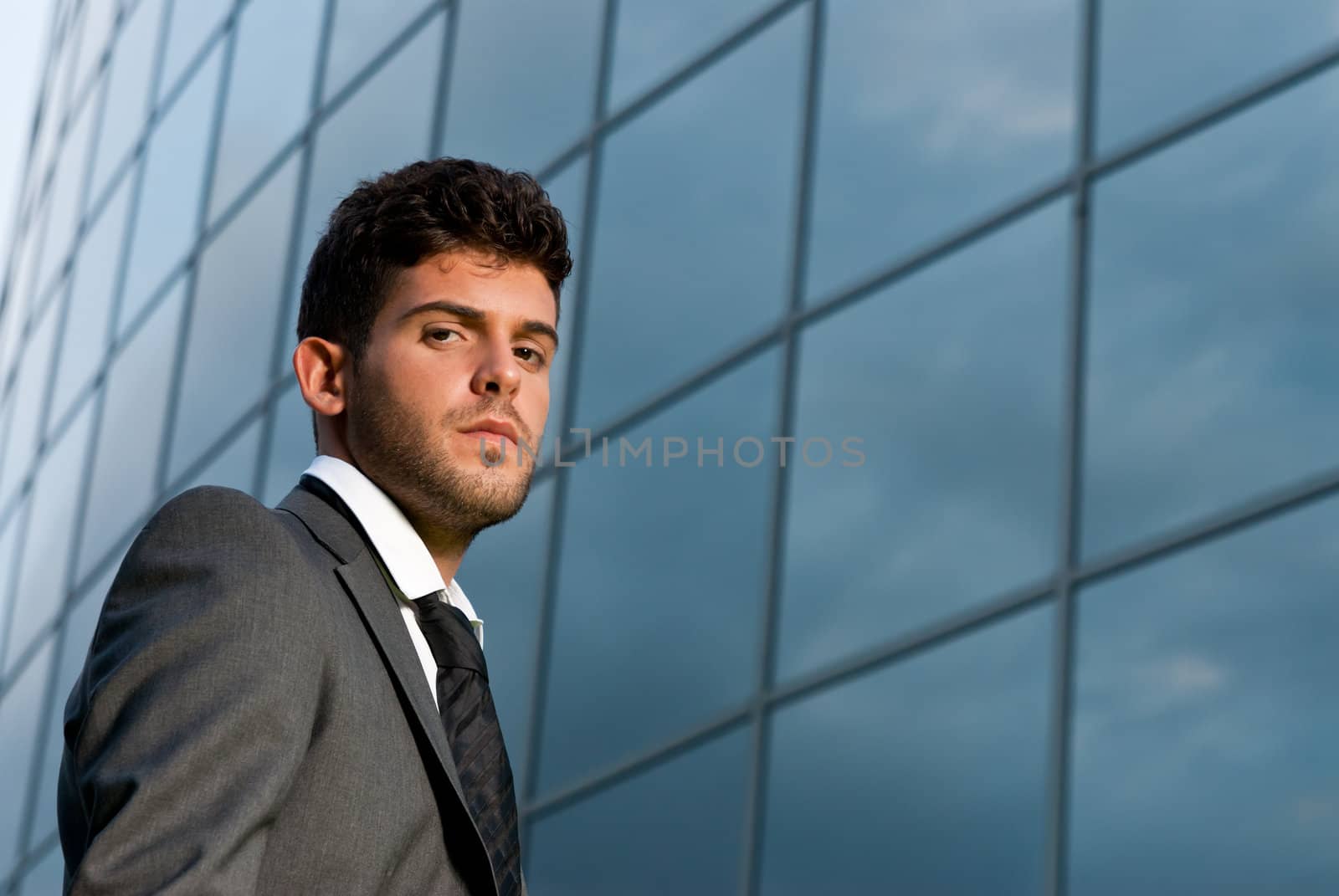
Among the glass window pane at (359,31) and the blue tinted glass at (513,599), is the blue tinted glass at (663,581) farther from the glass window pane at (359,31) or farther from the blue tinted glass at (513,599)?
the glass window pane at (359,31)

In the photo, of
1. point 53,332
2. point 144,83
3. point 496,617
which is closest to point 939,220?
point 496,617

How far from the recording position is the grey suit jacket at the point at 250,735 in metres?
1.64

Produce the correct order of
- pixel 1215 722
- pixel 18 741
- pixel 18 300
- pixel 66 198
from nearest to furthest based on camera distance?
1. pixel 1215 722
2. pixel 18 741
3. pixel 66 198
4. pixel 18 300

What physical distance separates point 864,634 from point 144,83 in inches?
416

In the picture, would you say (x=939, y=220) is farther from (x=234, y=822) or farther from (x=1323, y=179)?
(x=234, y=822)

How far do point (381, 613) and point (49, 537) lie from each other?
13262mm

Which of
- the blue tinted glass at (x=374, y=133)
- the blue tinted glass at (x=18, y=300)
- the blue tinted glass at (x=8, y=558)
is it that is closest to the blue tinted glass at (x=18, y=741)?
the blue tinted glass at (x=8, y=558)

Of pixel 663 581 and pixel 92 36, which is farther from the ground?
pixel 92 36

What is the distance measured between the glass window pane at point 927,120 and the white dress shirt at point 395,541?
4.30m

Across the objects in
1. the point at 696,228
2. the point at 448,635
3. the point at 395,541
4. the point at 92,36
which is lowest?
the point at 448,635

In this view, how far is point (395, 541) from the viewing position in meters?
2.18

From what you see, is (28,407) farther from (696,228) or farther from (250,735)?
(250,735)

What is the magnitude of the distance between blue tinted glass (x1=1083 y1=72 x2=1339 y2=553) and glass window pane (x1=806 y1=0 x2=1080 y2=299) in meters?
0.57

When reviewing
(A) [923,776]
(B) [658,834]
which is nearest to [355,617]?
(A) [923,776]
